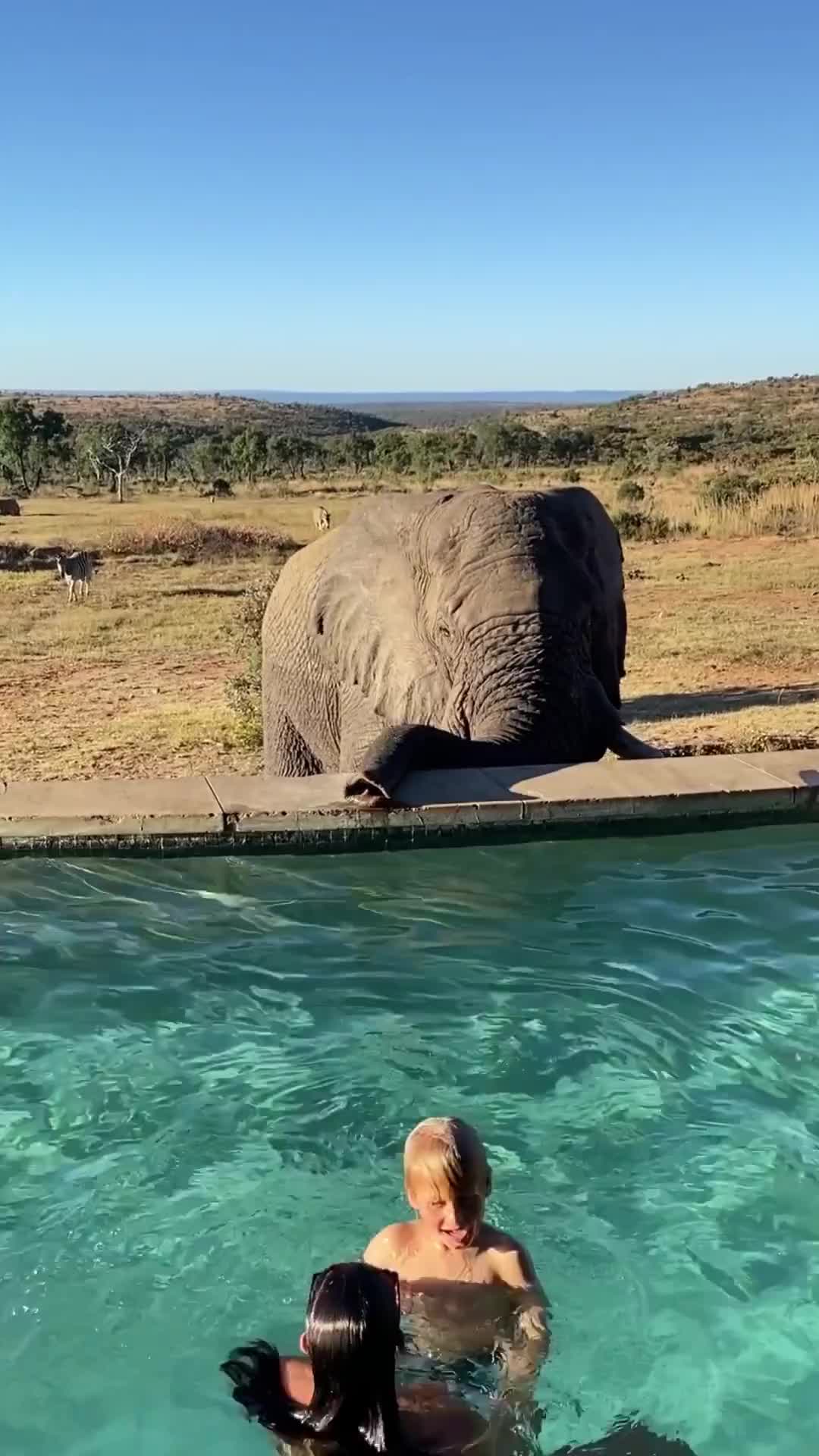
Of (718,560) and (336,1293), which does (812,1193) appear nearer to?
(336,1293)

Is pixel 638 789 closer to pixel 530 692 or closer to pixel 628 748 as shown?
pixel 530 692

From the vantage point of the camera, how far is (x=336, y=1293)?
2748 millimetres

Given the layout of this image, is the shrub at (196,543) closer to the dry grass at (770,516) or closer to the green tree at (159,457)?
the dry grass at (770,516)

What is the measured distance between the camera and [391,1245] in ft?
11.4

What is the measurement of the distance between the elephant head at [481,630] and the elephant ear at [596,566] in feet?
0.04

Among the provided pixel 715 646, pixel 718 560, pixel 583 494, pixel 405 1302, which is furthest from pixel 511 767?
pixel 718 560

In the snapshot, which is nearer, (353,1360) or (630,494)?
(353,1360)

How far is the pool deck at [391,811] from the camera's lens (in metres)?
6.20

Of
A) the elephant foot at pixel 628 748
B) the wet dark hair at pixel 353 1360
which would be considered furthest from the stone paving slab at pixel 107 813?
the wet dark hair at pixel 353 1360

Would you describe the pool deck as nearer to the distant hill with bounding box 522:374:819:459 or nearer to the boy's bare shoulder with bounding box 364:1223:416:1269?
the boy's bare shoulder with bounding box 364:1223:416:1269

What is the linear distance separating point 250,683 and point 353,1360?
9.09 metres

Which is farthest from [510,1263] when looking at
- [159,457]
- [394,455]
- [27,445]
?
[159,457]

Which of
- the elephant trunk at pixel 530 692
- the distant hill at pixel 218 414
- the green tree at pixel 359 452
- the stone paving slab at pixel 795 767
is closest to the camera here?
the stone paving slab at pixel 795 767

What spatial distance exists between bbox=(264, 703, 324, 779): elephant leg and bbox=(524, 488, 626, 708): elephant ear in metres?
2.02
